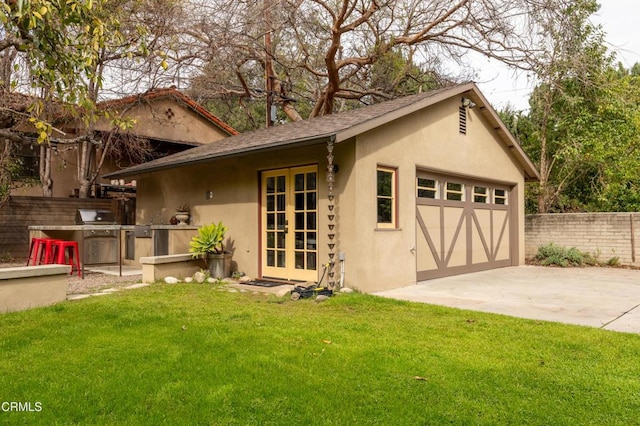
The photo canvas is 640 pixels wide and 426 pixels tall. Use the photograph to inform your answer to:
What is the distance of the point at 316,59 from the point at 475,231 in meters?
9.09

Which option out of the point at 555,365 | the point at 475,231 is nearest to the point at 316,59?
the point at 475,231

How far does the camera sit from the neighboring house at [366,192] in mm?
7371

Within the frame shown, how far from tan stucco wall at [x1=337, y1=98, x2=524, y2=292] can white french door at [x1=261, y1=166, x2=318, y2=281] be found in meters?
0.76

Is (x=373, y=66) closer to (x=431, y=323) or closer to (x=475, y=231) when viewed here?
(x=475, y=231)

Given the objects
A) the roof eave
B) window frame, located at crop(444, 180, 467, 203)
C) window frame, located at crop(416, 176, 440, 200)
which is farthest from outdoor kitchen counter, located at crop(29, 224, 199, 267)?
window frame, located at crop(444, 180, 467, 203)

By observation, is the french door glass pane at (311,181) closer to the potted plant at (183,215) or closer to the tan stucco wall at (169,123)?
the potted plant at (183,215)

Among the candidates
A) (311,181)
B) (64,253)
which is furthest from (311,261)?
(64,253)

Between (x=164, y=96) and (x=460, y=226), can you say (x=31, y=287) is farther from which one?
(x=164, y=96)

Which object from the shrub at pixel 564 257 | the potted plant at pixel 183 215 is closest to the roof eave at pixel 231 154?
the potted plant at pixel 183 215

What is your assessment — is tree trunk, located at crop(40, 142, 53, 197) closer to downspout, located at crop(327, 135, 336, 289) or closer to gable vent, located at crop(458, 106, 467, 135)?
downspout, located at crop(327, 135, 336, 289)

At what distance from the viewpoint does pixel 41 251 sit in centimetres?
910

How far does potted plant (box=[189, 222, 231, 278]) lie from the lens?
861 centimetres

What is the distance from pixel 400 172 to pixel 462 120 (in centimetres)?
292

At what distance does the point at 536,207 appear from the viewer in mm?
16031
